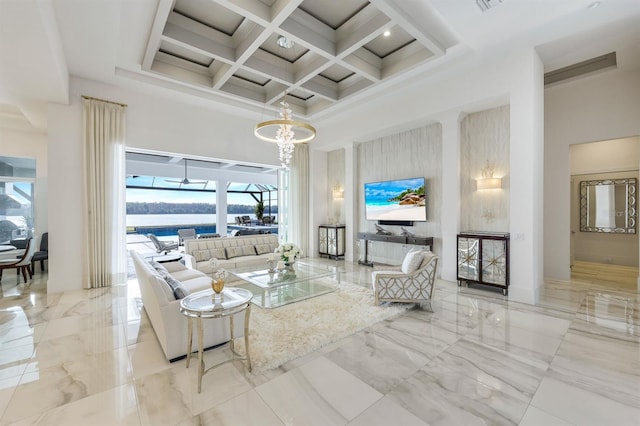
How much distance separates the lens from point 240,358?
95.0 inches

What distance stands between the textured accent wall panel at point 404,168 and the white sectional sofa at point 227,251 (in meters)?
2.69

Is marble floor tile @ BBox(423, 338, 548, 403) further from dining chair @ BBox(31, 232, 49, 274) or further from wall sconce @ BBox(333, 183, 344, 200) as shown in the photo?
dining chair @ BBox(31, 232, 49, 274)

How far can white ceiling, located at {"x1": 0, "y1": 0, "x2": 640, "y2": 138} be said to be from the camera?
3.18 m

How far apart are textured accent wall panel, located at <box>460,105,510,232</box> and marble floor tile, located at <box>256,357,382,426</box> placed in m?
3.94

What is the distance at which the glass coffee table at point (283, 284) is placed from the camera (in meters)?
3.89

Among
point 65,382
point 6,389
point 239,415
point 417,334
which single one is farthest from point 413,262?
point 6,389

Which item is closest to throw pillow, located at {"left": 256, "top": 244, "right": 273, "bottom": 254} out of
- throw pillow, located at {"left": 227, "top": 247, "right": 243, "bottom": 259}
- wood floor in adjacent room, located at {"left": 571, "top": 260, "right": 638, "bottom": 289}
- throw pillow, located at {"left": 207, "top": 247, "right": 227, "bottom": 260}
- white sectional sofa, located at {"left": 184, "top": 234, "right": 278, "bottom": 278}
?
white sectional sofa, located at {"left": 184, "top": 234, "right": 278, "bottom": 278}

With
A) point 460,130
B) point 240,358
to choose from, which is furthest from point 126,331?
point 460,130

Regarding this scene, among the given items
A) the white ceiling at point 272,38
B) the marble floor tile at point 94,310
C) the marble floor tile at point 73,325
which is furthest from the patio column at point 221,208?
the marble floor tile at point 73,325

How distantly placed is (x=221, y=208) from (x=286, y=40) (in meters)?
7.03

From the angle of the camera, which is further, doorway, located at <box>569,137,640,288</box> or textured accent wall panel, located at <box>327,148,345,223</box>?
textured accent wall panel, located at <box>327,148,345,223</box>

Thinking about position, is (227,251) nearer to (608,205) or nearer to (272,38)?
(272,38)

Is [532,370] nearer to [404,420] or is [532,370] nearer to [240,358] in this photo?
[404,420]

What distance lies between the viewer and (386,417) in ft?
6.05
